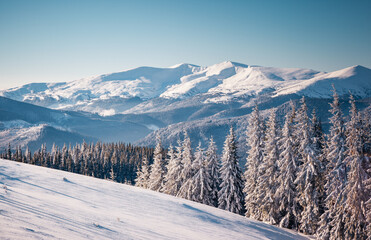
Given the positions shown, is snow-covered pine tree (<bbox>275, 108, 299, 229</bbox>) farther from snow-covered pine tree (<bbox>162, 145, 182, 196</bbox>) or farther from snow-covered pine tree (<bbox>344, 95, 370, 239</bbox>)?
snow-covered pine tree (<bbox>162, 145, 182, 196</bbox>)

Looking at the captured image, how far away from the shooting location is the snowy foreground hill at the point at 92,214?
7.44 m

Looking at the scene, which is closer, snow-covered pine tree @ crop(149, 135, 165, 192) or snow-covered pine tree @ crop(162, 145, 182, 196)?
snow-covered pine tree @ crop(162, 145, 182, 196)

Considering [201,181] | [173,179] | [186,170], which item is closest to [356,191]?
[201,181]

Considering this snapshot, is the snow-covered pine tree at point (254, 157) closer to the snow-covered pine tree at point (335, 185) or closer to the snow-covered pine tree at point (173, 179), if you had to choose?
the snow-covered pine tree at point (335, 185)

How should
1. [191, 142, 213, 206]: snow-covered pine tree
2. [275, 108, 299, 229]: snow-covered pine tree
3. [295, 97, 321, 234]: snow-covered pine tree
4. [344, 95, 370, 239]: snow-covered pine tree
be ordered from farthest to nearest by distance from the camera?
[191, 142, 213, 206]: snow-covered pine tree → [275, 108, 299, 229]: snow-covered pine tree → [295, 97, 321, 234]: snow-covered pine tree → [344, 95, 370, 239]: snow-covered pine tree

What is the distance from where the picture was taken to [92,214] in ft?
32.3

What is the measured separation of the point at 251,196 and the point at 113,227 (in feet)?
89.5

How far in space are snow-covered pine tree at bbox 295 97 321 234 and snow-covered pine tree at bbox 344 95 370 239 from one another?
11.5 feet

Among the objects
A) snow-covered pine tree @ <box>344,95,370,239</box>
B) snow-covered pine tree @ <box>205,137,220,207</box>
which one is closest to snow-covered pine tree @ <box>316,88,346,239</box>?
snow-covered pine tree @ <box>344,95,370,239</box>

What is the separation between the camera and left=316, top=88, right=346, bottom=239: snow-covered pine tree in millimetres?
22281

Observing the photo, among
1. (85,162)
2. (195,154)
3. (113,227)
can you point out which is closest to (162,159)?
(195,154)

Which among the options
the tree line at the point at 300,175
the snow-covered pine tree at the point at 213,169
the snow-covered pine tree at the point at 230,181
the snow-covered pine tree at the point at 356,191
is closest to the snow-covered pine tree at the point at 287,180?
the tree line at the point at 300,175

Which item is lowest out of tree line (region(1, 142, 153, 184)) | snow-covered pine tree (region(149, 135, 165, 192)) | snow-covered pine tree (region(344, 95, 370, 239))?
tree line (region(1, 142, 153, 184))

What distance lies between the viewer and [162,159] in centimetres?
4644
